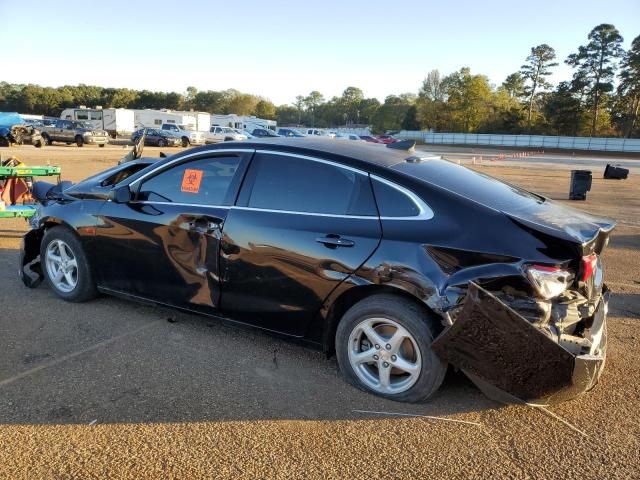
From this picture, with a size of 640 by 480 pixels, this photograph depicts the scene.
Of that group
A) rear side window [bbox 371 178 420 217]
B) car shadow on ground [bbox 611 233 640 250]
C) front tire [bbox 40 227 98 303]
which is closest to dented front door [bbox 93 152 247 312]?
front tire [bbox 40 227 98 303]

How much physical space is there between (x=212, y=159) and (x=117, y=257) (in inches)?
49.3

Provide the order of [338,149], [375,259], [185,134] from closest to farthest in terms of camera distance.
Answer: [375,259], [338,149], [185,134]

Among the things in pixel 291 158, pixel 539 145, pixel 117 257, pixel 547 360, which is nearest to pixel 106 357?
pixel 117 257

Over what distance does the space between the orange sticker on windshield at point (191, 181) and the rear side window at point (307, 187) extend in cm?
53

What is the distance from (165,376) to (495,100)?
328 feet

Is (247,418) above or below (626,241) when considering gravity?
below

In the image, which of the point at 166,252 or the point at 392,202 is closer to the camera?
the point at 392,202

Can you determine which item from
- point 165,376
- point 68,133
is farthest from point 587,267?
point 68,133

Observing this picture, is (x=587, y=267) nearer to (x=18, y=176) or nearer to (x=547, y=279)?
(x=547, y=279)

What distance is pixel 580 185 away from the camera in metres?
14.5

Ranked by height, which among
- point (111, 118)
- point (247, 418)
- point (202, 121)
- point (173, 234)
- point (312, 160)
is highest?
point (202, 121)

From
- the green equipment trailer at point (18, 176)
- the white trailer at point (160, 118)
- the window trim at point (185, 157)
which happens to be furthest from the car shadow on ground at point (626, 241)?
the white trailer at point (160, 118)

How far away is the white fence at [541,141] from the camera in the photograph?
58.8 m

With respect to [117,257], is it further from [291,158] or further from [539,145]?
[539,145]
